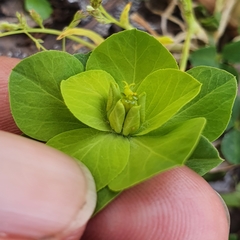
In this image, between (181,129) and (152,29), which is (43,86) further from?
(152,29)

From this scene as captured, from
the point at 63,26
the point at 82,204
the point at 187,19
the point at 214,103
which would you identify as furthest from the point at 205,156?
the point at 63,26

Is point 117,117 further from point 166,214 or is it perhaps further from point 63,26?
point 63,26

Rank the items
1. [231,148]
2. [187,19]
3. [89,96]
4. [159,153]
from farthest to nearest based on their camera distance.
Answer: [231,148] < [187,19] < [89,96] < [159,153]

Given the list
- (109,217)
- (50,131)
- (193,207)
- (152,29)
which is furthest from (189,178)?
(152,29)

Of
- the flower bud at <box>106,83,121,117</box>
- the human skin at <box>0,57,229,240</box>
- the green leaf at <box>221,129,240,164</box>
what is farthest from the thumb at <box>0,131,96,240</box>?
the green leaf at <box>221,129,240,164</box>

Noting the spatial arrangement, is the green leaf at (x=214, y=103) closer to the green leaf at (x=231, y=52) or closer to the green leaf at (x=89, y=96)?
the green leaf at (x=89, y=96)

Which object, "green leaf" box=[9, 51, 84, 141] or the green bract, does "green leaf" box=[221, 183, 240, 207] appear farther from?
"green leaf" box=[9, 51, 84, 141]
